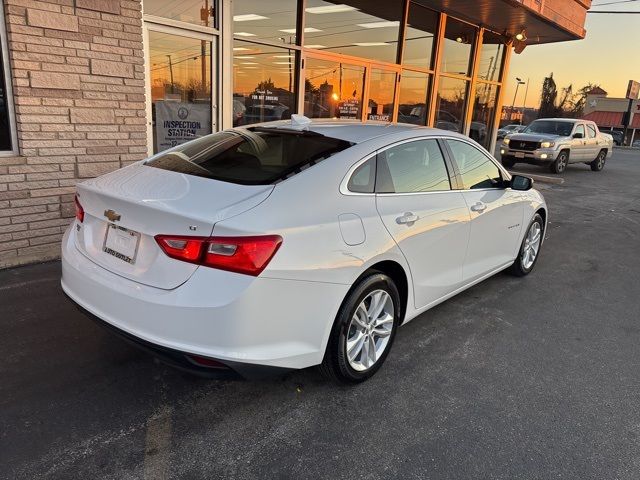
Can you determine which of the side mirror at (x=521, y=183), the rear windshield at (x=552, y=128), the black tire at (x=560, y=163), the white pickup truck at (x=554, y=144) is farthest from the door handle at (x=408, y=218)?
the rear windshield at (x=552, y=128)

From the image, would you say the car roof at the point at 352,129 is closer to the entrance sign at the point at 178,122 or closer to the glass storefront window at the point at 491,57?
the entrance sign at the point at 178,122

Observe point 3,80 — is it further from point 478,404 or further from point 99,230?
point 478,404

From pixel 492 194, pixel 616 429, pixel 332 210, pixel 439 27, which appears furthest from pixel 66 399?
pixel 439 27

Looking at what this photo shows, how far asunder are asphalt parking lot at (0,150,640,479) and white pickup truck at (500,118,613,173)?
13.1m

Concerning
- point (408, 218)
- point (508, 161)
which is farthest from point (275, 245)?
point (508, 161)

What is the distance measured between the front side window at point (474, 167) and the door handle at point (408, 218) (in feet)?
3.03

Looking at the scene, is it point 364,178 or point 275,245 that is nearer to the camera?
point 275,245

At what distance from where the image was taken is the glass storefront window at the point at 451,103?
12.1 metres

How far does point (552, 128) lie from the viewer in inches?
687

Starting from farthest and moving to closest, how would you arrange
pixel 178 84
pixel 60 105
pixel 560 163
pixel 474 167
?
pixel 560 163 → pixel 178 84 → pixel 60 105 → pixel 474 167

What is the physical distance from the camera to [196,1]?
255 inches

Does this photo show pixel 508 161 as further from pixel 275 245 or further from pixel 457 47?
pixel 275 245

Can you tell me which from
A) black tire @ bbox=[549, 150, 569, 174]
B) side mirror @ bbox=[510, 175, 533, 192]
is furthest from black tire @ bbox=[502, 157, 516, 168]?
side mirror @ bbox=[510, 175, 533, 192]

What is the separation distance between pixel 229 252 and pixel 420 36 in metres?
9.92
